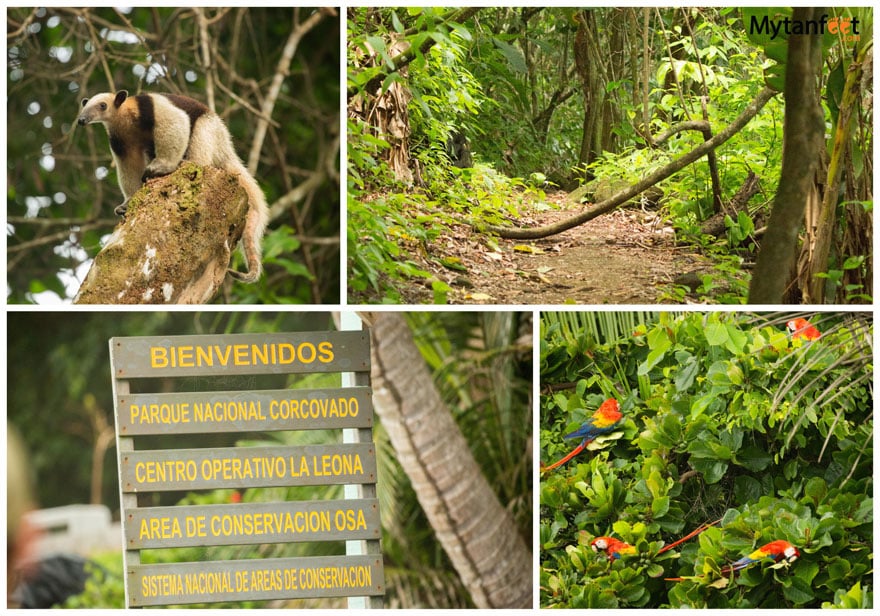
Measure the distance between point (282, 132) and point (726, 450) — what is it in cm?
182

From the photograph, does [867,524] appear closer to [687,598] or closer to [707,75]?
[687,598]

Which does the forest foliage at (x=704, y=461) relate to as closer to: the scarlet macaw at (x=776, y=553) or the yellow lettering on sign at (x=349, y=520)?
the scarlet macaw at (x=776, y=553)

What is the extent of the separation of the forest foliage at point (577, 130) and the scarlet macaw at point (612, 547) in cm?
81

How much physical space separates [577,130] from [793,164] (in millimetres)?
675

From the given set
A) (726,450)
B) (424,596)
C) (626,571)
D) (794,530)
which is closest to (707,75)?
(726,450)

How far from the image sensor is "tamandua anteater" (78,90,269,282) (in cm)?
251

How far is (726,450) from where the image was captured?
2459 mm

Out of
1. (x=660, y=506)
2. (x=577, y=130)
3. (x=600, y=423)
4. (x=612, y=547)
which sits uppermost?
(x=577, y=130)

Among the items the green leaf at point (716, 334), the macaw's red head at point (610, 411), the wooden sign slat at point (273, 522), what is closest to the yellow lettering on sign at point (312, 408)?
the wooden sign slat at point (273, 522)

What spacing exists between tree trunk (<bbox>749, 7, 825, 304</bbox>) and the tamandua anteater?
160 cm

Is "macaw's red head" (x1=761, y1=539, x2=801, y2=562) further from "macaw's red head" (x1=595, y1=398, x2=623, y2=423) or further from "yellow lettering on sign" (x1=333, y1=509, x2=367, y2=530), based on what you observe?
"yellow lettering on sign" (x1=333, y1=509, x2=367, y2=530)

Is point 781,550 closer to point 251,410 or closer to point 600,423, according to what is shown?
point 600,423

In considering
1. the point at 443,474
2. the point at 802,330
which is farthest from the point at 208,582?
the point at 802,330

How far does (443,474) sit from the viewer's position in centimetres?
284
